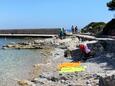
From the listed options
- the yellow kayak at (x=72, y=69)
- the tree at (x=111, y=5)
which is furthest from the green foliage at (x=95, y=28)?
the yellow kayak at (x=72, y=69)

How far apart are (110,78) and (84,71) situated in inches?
305

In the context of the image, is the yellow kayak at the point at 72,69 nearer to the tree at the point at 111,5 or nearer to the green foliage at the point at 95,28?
the tree at the point at 111,5

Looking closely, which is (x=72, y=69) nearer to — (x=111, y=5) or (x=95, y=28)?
(x=111, y=5)

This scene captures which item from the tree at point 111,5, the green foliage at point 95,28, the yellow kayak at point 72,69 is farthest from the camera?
the green foliage at point 95,28

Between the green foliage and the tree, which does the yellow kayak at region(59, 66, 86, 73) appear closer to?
the tree

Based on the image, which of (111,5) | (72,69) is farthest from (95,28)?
(72,69)

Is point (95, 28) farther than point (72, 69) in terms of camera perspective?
Yes

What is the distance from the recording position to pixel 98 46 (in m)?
31.2

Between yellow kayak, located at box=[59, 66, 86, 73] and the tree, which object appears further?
the tree

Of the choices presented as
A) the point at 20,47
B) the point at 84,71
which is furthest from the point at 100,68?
the point at 20,47

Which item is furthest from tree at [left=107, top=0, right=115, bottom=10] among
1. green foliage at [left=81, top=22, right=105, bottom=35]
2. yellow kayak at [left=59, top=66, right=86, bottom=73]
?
yellow kayak at [left=59, top=66, right=86, bottom=73]

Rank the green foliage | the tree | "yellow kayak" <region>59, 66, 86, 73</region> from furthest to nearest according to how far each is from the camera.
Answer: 1. the green foliage
2. the tree
3. "yellow kayak" <region>59, 66, 86, 73</region>

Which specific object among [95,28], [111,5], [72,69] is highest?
[111,5]

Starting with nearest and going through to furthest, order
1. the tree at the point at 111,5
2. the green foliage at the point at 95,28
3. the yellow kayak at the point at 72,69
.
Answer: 1. the yellow kayak at the point at 72,69
2. the tree at the point at 111,5
3. the green foliage at the point at 95,28
